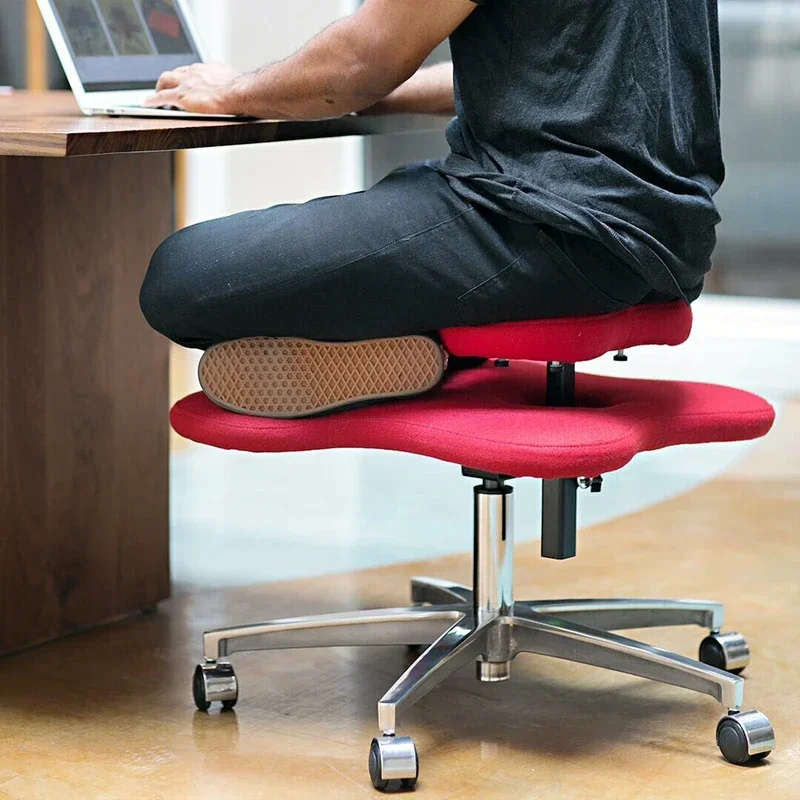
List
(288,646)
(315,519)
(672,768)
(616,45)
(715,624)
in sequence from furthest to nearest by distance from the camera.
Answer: (315,519), (715,624), (288,646), (672,768), (616,45)

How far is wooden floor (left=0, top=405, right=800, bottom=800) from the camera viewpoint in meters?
1.67

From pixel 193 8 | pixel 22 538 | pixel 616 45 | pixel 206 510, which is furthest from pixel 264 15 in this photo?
pixel 616 45

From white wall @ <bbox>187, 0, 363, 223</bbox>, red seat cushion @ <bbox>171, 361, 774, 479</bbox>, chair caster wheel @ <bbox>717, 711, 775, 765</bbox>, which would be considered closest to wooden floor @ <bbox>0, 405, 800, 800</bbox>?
chair caster wheel @ <bbox>717, 711, 775, 765</bbox>

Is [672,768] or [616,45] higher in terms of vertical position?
[616,45]

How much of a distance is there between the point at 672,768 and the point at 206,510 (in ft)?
4.70

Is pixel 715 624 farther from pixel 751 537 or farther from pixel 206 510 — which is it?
pixel 206 510

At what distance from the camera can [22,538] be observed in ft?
6.84

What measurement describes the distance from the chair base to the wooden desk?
38 cm

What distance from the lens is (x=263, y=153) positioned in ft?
16.9

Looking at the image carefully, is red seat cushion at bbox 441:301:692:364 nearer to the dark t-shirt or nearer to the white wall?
the dark t-shirt

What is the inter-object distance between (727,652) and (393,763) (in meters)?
0.60

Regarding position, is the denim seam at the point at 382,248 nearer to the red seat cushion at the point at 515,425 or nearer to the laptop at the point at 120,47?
the red seat cushion at the point at 515,425

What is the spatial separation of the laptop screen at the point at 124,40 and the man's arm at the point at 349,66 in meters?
0.23

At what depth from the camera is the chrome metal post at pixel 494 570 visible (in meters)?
1.81
